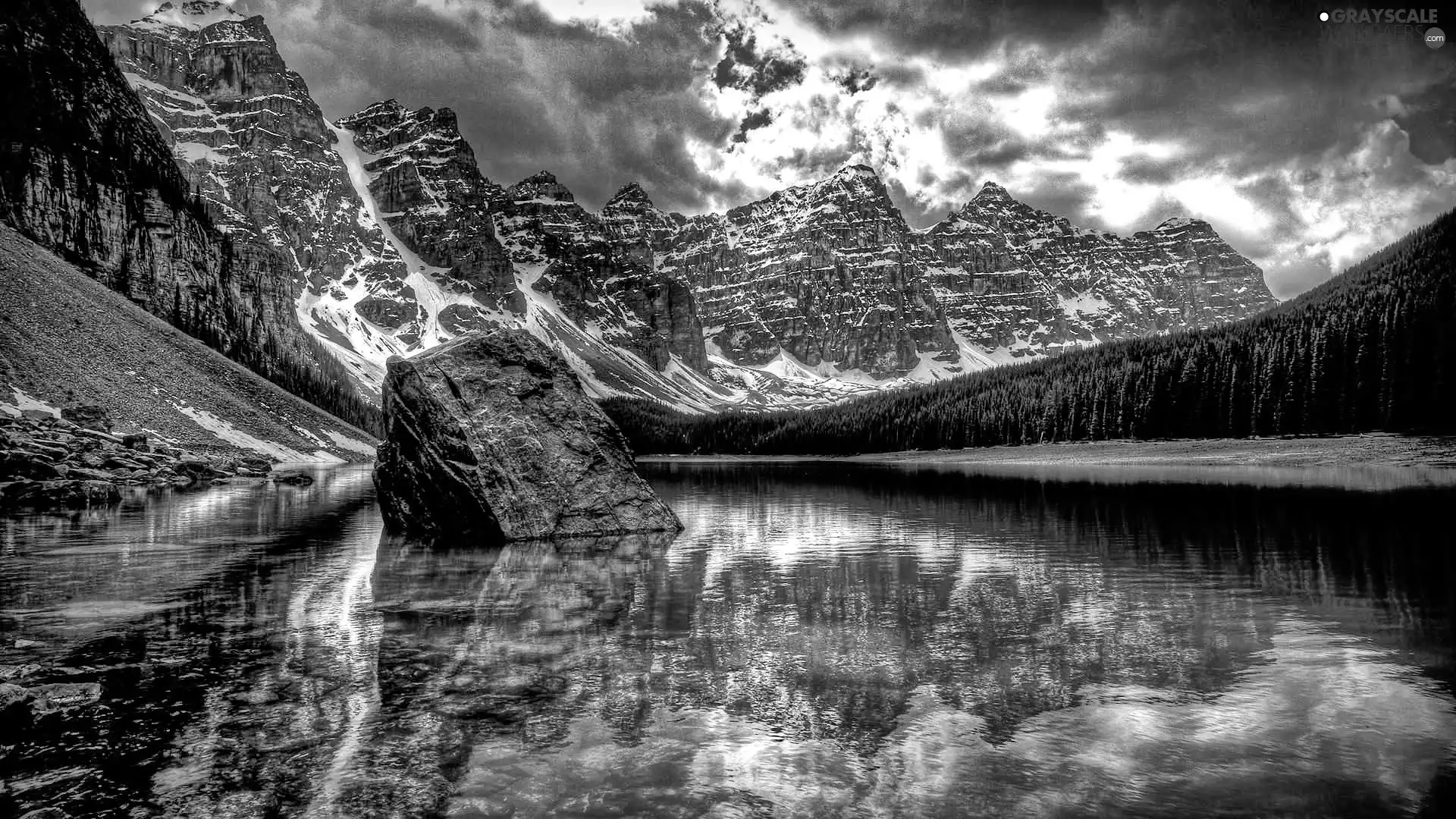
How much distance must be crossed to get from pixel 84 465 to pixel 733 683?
1814 inches

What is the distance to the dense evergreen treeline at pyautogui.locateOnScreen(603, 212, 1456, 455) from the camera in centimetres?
8244

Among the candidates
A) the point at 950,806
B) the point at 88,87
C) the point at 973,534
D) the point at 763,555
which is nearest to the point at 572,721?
the point at 950,806

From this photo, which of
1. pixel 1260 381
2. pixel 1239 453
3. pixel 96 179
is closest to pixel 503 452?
pixel 1239 453

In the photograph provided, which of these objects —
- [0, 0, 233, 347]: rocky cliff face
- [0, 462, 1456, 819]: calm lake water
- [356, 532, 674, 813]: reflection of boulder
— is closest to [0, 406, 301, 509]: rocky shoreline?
[0, 462, 1456, 819]: calm lake water

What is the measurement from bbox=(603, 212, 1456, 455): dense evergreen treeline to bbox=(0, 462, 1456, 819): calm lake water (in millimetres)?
81233

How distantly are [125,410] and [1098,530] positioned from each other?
81201 millimetres

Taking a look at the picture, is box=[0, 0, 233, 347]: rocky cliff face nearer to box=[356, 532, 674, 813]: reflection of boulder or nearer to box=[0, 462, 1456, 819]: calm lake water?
box=[0, 462, 1456, 819]: calm lake water

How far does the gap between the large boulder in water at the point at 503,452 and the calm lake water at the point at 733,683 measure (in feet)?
11.9

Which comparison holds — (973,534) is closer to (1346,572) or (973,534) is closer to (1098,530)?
(1098,530)

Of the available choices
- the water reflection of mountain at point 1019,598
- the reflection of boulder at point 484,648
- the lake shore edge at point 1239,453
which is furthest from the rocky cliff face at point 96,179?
the water reflection of mountain at point 1019,598

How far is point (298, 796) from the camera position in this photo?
18.4 ft

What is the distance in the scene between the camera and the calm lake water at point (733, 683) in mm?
5719

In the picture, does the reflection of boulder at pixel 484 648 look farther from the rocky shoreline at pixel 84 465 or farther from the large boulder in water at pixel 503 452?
the rocky shoreline at pixel 84 465

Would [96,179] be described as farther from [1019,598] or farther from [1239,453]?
[1239,453]
